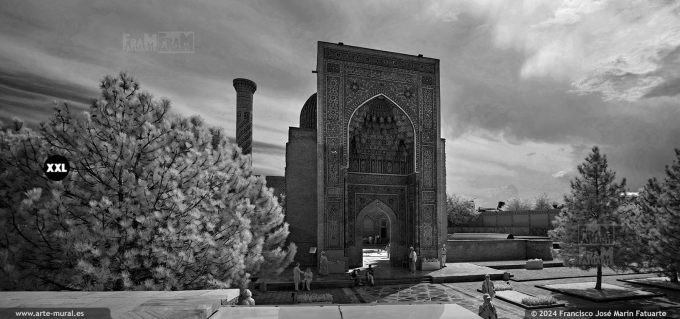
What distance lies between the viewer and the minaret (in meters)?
23.7

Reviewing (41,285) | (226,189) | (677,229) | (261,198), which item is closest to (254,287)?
(261,198)

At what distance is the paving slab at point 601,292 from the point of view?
34.7 ft

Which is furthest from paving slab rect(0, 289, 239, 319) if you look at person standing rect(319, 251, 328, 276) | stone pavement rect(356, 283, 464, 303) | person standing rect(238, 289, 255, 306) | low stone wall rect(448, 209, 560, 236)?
low stone wall rect(448, 209, 560, 236)

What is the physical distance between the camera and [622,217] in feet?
37.8

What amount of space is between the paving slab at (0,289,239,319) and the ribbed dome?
54.7ft

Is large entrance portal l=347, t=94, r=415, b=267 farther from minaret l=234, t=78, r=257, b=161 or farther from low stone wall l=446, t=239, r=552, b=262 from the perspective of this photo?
minaret l=234, t=78, r=257, b=161

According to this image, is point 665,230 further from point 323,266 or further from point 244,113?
point 244,113

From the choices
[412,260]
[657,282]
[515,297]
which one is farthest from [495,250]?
[515,297]

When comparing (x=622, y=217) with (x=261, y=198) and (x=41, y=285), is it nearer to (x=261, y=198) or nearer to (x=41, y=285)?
(x=261, y=198)

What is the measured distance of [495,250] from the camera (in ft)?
64.7

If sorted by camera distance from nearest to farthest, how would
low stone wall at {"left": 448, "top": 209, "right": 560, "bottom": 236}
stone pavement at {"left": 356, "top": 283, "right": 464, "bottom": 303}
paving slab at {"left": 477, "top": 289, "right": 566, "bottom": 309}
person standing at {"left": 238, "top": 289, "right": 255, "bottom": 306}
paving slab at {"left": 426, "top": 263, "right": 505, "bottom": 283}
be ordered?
person standing at {"left": 238, "top": 289, "right": 255, "bottom": 306}, paving slab at {"left": 477, "top": 289, "right": 566, "bottom": 309}, stone pavement at {"left": 356, "top": 283, "right": 464, "bottom": 303}, paving slab at {"left": 426, "top": 263, "right": 505, "bottom": 283}, low stone wall at {"left": 448, "top": 209, "right": 560, "bottom": 236}

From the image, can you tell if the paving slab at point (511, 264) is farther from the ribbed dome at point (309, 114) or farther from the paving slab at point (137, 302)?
the paving slab at point (137, 302)

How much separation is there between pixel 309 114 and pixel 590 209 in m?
14.2

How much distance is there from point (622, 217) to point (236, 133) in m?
20.8
